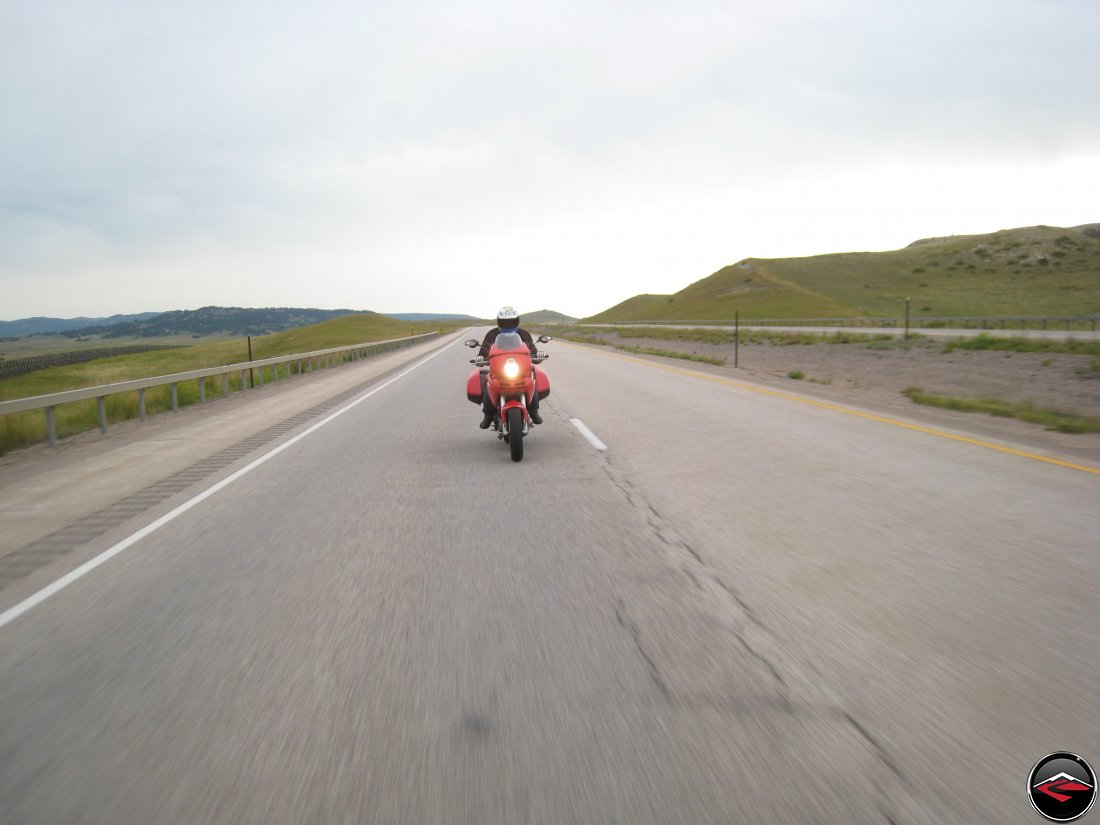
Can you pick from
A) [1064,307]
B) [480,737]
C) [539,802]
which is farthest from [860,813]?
[1064,307]

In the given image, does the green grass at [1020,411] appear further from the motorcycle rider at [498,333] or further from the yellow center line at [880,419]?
the motorcycle rider at [498,333]

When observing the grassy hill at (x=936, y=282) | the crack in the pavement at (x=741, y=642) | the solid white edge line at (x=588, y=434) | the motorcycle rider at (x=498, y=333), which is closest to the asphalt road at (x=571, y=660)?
the crack in the pavement at (x=741, y=642)

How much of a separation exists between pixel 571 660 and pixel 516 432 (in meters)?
6.21

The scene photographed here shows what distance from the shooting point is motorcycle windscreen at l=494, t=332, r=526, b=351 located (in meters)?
10.5

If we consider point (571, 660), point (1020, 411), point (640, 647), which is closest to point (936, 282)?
point (1020, 411)

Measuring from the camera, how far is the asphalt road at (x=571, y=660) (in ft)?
9.61

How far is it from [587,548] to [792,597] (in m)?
1.69

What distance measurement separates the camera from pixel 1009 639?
13.7 feet

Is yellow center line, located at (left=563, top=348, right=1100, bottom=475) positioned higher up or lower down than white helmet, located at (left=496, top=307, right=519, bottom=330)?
lower down

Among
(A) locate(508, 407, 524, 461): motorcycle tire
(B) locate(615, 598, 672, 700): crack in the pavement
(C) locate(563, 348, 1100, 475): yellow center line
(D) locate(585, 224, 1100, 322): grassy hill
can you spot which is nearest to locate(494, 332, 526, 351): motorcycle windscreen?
(A) locate(508, 407, 524, 461): motorcycle tire

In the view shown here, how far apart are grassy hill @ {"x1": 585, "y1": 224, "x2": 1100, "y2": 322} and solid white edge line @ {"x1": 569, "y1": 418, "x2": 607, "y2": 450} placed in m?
83.8

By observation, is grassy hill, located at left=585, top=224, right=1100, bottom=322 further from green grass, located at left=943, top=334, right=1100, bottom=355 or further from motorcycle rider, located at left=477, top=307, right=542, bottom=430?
motorcycle rider, located at left=477, top=307, right=542, bottom=430

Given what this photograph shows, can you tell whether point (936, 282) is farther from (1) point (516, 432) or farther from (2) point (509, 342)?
(1) point (516, 432)

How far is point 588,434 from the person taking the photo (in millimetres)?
12578
